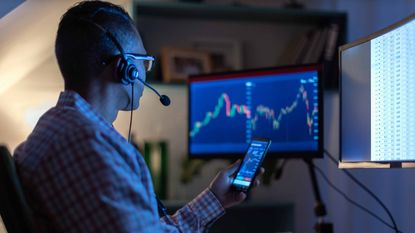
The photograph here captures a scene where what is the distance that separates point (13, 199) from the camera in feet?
3.07

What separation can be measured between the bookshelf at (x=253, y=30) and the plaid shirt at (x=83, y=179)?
147cm

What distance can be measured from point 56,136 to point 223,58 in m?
1.73

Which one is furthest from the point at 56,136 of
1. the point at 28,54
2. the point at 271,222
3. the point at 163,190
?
the point at 271,222

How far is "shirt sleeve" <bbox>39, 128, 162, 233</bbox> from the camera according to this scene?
0.94 metres

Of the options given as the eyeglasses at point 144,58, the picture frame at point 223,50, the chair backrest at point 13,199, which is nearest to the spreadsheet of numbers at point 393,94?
the eyeglasses at point 144,58

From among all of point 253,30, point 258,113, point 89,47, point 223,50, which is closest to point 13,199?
point 89,47

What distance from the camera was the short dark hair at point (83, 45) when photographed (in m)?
1.15

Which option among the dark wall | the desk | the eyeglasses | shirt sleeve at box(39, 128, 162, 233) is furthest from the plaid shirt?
the desk

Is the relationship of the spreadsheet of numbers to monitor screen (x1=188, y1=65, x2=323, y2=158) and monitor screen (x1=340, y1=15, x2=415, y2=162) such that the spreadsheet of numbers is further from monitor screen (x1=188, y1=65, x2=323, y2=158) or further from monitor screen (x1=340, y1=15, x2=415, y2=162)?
monitor screen (x1=188, y1=65, x2=323, y2=158)

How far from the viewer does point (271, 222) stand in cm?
240

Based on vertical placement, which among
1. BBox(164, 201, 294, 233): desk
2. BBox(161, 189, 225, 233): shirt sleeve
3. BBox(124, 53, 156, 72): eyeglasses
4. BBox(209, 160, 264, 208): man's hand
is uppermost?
BBox(124, 53, 156, 72): eyeglasses

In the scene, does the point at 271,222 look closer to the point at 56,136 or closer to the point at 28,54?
the point at 28,54

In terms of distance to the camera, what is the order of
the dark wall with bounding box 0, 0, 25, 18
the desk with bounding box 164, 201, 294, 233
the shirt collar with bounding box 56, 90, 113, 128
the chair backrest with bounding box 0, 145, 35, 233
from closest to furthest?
the chair backrest with bounding box 0, 145, 35, 233, the shirt collar with bounding box 56, 90, 113, 128, the dark wall with bounding box 0, 0, 25, 18, the desk with bounding box 164, 201, 294, 233

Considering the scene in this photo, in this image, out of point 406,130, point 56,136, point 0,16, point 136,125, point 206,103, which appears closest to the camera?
point 56,136
